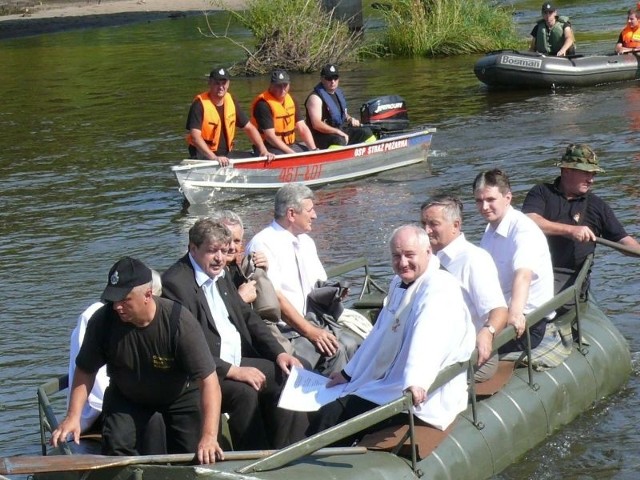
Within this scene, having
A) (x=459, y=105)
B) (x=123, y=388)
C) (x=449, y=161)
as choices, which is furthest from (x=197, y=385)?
(x=459, y=105)

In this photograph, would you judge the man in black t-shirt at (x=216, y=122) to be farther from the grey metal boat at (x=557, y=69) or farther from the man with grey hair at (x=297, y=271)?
the grey metal boat at (x=557, y=69)

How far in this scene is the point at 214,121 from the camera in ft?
50.1

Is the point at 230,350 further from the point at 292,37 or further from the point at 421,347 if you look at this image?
the point at 292,37

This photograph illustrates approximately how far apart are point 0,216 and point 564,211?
32.1 ft

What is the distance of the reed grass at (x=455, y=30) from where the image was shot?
30000 millimetres

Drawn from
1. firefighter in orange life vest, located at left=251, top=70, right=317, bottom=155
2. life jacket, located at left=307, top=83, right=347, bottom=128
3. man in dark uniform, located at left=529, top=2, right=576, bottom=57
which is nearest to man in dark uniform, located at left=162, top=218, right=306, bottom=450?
firefighter in orange life vest, located at left=251, top=70, right=317, bottom=155

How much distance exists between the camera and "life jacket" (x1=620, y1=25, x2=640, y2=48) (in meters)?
24.4

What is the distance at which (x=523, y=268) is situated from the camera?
7785 millimetres

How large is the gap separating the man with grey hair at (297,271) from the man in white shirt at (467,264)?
3.53 feet

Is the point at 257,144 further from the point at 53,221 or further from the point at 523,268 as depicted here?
the point at 523,268

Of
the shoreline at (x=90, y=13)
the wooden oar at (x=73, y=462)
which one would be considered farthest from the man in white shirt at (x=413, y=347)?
the shoreline at (x=90, y=13)

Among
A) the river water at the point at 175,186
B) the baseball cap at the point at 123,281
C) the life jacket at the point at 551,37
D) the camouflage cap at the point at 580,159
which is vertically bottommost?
the river water at the point at 175,186

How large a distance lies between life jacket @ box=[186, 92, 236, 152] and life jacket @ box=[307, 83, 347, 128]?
5.13 ft

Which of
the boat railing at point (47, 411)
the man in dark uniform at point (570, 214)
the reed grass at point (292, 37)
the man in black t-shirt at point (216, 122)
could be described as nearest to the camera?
the boat railing at point (47, 411)
